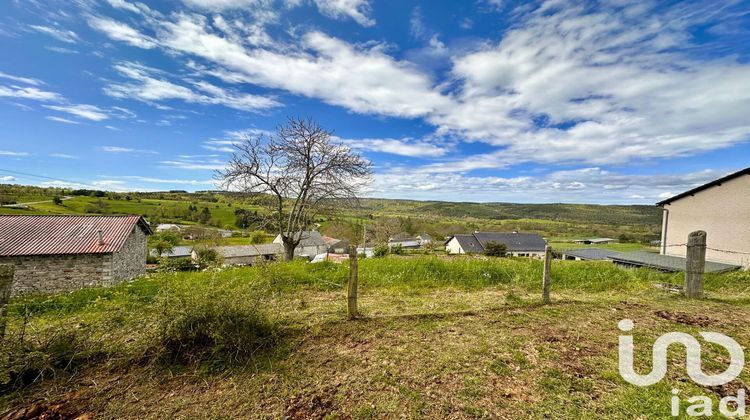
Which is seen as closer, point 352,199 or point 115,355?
point 115,355

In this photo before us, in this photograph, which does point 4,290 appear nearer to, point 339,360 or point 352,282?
point 339,360

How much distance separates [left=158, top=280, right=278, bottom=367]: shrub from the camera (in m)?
3.45

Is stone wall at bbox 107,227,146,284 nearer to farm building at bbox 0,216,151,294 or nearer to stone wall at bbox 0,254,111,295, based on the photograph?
farm building at bbox 0,216,151,294

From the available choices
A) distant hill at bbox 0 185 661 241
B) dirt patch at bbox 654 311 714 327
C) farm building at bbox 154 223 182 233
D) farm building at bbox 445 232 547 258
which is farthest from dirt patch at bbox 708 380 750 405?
farm building at bbox 154 223 182 233

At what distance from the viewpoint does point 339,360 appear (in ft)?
11.5

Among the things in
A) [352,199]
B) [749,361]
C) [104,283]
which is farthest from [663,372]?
[104,283]

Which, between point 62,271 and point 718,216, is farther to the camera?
point 62,271

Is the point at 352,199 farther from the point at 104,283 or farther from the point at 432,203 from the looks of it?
the point at 432,203

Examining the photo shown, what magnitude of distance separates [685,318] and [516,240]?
149 ft

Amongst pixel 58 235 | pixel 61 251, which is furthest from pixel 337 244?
pixel 61 251

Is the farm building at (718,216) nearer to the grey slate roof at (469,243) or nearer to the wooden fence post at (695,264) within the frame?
the wooden fence post at (695,264)

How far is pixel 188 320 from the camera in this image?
3.46 meters

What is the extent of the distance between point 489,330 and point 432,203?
125 meters

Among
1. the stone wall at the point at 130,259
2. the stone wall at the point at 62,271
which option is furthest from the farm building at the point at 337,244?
the stone wall at the point at 62,271
